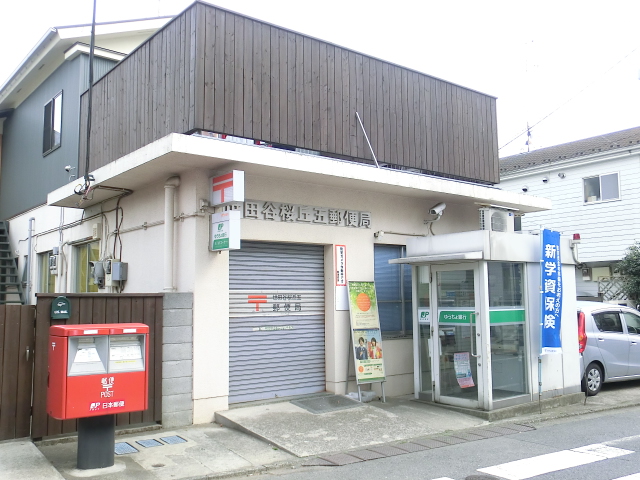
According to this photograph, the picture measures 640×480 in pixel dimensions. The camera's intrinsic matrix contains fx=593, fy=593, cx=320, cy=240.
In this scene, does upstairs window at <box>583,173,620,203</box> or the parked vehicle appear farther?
upstairs window at <box>583,173,620,203</box>

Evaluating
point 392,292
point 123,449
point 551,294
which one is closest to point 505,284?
point 551,294

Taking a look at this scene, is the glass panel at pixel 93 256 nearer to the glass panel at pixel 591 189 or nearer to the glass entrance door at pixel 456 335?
the glass entrance door at pixel 456 335

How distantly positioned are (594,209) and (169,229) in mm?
15886

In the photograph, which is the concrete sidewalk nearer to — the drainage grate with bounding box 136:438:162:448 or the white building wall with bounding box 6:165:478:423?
the drainage grate with bounding box 136:438:162:448

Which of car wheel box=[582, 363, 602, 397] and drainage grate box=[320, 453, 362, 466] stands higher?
car wheel box=[582, 363, 602, 397]

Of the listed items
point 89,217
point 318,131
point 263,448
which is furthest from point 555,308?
point 89,217

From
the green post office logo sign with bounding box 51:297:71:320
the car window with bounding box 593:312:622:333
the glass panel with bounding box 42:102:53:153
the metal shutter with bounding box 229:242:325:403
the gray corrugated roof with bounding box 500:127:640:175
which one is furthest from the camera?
the gray corrugated roof with bounding box 500:127:640:175

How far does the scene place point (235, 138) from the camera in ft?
30.6

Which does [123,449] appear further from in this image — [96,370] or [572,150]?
[572,150]

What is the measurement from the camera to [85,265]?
12.7 m

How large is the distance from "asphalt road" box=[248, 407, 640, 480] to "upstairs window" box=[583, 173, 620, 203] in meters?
12.7

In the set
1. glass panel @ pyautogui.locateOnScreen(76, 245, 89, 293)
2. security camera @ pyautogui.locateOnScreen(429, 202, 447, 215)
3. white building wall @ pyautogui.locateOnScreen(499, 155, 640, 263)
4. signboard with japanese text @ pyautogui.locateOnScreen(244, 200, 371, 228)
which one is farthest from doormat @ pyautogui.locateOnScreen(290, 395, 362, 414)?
white building wall @ pyautogui.locateOnScreen(499, 155, 640, 263)

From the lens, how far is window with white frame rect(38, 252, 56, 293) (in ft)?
47.3

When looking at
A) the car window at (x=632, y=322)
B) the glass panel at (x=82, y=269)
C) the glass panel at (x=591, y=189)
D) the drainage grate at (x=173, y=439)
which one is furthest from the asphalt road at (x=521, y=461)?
the glass panel at (x=591, y=189)
